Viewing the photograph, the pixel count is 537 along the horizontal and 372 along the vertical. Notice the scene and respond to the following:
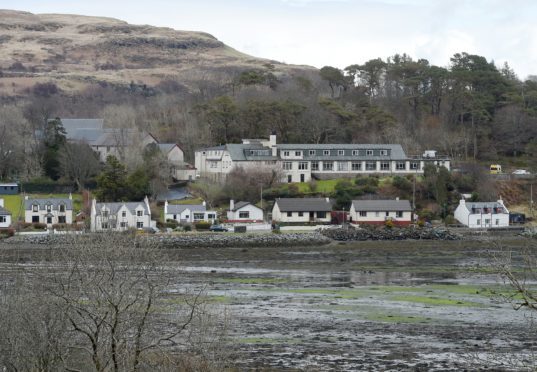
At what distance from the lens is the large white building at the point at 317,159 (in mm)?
82625

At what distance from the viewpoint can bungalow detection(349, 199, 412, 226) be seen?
71562 millimetres

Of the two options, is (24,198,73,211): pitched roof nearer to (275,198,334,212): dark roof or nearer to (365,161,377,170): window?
(275,198,334,212): dark roof

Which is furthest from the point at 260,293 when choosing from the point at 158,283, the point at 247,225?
the point at 247,225

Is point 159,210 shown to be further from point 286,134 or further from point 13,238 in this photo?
point 286,134

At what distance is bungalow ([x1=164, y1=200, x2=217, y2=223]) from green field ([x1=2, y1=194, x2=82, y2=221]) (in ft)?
25.2

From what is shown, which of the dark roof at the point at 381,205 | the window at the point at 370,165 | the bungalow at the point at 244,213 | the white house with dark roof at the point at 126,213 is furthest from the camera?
the window at the point at 370,165

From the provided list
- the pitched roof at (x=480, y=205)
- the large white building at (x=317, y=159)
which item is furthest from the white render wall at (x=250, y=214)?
the pitched roof at (x=480, y=205)

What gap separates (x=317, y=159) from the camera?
83.2 metres

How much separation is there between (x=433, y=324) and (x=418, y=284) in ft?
34.0

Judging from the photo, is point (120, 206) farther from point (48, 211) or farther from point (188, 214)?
point (48, 211)

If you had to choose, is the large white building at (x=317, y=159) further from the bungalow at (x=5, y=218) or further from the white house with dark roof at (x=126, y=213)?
the bungalow at (x=5, y=218)

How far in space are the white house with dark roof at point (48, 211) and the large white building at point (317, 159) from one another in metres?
16.9

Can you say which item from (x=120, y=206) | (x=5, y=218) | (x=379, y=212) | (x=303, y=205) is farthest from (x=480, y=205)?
(x=5, y=218)

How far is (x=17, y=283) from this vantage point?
24.5 m
